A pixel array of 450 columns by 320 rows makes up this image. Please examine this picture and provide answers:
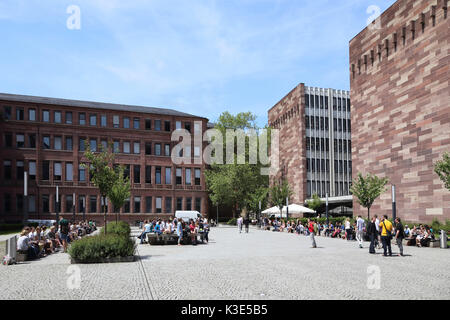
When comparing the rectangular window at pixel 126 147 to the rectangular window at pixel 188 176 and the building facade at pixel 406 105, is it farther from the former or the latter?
the building facade at pixel 406 105

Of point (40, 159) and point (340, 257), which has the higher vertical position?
point (40, 159)

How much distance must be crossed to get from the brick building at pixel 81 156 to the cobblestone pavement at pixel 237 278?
146 feet

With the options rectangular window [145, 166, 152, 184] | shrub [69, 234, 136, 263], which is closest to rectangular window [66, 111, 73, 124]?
rectangular window [145, 166, 152, 184]

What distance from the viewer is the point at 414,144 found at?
30.6 m

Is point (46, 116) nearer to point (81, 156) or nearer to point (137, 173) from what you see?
point (81, 156)

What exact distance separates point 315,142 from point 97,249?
177 feet

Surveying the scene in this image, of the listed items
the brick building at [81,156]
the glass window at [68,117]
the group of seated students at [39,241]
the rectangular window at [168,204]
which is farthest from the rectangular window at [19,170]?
the group of seated students at [39,241]

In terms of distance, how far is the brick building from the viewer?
56.6 m

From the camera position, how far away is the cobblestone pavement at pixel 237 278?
8.91 m

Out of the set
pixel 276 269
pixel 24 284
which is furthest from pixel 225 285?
pixel 24 284

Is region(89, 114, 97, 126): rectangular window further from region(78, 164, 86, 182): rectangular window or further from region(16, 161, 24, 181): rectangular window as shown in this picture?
region(16, 161, 24, 181): rectangular window

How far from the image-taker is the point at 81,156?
59.5 m
